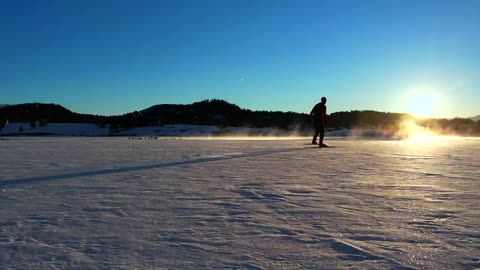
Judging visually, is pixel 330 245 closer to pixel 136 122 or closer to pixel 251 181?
pixel 251 181

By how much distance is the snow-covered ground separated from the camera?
2.68 metres

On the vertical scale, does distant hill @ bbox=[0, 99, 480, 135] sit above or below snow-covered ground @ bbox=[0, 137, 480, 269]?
above

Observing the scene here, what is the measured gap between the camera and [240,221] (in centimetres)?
367

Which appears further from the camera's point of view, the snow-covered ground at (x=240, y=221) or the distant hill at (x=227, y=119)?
the distant hill at (x=227, y=119)

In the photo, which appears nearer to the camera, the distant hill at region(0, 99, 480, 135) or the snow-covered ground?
the snow-covered ground

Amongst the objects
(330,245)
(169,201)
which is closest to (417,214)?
(330,245)

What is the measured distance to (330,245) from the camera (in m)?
2.97

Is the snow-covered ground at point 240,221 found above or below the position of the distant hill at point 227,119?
below

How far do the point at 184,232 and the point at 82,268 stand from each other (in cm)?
95

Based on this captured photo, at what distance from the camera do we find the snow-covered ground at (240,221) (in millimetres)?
2684

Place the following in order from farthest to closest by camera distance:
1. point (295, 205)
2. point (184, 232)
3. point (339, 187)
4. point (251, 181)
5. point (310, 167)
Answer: point (310, 167) < point (251, 181) < point (339, 187) < point (295, 205) < point (184, 232)

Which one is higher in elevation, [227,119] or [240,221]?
[227,119]

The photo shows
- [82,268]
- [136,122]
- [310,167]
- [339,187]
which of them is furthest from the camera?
[136,122]

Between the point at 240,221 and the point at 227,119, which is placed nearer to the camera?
the point at 240,221
